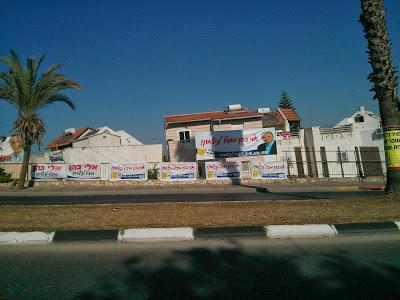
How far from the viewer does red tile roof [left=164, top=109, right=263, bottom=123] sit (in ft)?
116

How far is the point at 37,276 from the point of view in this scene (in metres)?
3.68

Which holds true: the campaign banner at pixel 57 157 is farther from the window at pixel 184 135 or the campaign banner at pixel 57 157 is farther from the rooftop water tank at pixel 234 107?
the rooftop water tank at pixel 234 107

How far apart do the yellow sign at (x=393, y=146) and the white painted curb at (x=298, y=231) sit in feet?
17.2

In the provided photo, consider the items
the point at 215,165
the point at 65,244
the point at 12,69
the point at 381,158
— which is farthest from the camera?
the point at 381,158

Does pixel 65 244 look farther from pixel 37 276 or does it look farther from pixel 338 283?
pixel 338 283

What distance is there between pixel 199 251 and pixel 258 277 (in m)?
1.28

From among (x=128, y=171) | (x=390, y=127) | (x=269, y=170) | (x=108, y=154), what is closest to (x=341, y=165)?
(x=269, y=170)

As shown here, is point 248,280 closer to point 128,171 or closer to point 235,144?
point 128,171

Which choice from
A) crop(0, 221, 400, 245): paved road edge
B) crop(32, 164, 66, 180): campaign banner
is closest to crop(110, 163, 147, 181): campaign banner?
crop(32, 164, 66, 180): campaign banner

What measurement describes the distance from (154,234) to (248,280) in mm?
2330

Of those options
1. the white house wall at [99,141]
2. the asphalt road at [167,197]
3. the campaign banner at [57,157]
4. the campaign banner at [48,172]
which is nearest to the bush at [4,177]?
the campaign banner at [48,172]

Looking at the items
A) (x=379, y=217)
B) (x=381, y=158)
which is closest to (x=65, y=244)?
(x=379, y=217)

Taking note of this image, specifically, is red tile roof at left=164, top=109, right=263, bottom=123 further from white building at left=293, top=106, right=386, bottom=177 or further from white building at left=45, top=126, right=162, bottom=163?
white building at left=293, top=106, right=386, bottom=177

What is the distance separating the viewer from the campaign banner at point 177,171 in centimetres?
2427
